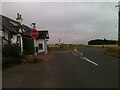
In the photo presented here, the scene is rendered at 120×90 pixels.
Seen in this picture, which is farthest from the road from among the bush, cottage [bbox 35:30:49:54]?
cottage [bbox 35:30:49:54]

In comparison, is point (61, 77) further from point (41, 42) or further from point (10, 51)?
point (41, 42)

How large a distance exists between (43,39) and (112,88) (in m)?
45.5

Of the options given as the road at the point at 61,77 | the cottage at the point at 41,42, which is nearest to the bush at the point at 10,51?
the road at the point at 61,77

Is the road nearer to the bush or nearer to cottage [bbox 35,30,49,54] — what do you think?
the bush

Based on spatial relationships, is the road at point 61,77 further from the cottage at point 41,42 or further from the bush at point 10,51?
the cottage at point 41,42

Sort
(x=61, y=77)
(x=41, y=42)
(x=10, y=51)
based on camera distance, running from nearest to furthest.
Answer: (x=61, y=77), (x=10, y=51), (x=41, y=42)

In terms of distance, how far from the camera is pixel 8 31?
1258 inches

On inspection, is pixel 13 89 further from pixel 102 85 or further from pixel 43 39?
pixel 43 39

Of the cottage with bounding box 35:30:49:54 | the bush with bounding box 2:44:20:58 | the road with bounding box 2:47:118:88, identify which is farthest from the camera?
the cottage with bounding box 35:30:49:54

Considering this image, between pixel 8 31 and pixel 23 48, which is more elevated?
pixel 8 31

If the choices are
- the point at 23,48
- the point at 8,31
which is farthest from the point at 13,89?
the point at 23,48

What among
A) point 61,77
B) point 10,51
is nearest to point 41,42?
point 10,51

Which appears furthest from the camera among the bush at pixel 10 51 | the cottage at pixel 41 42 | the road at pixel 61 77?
the cottage at pixel 41 42

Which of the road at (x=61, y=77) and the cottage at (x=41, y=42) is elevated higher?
the cottage at (x=41, y=42)
